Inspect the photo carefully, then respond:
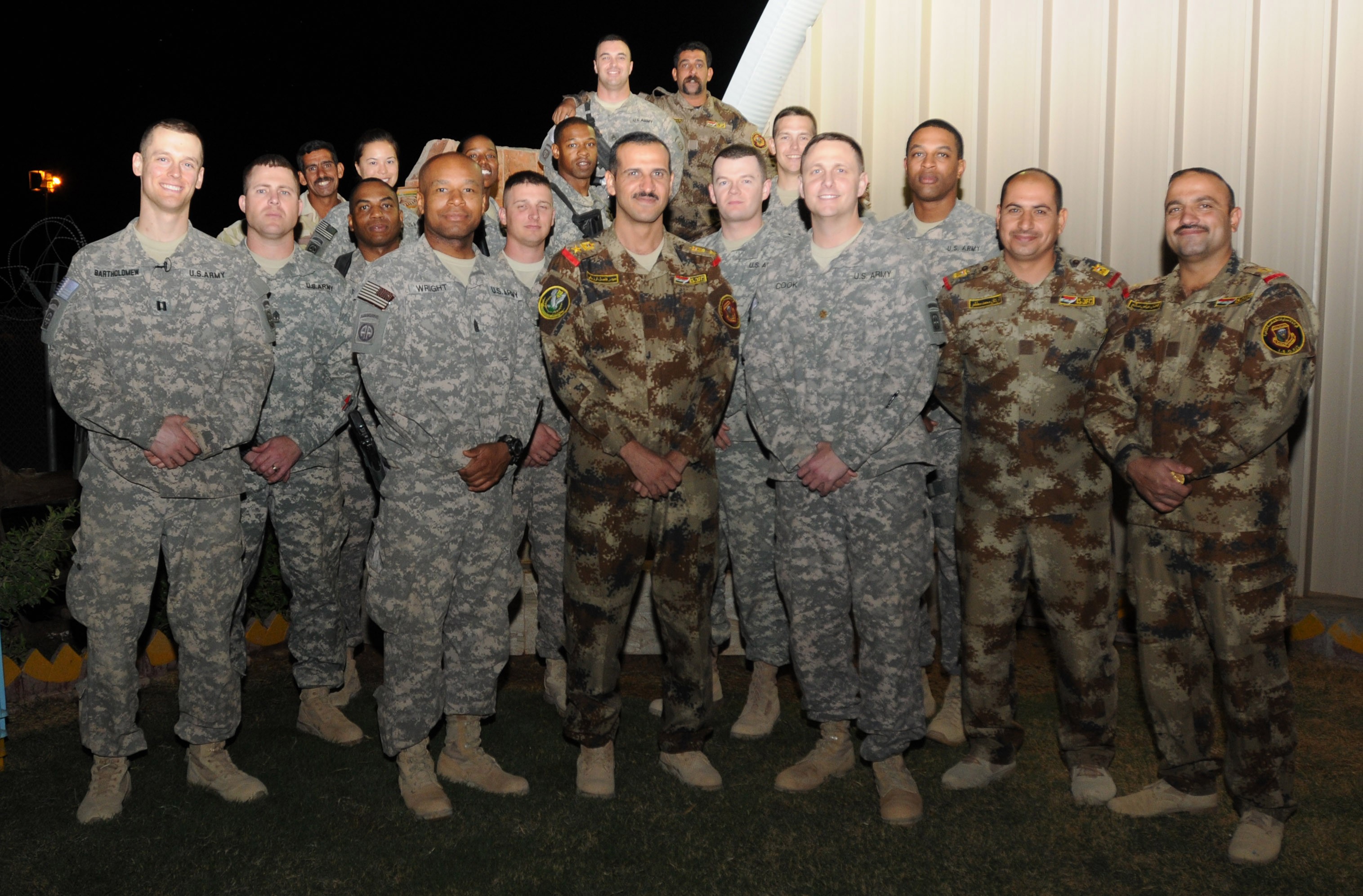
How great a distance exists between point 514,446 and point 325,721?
5.14 ft

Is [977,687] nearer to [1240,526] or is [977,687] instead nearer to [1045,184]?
[1240,526]

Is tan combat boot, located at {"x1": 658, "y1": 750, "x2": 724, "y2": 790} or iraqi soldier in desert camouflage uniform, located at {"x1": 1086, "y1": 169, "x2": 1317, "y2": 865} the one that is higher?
iraqi soldier in desert camouflage uniform, located at {"x1": 1086, "y1": 169, "x2": 1317, "y2": 865}

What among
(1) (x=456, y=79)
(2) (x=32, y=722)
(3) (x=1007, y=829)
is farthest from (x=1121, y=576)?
(1) (x=456, y=79)

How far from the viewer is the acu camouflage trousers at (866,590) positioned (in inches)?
139

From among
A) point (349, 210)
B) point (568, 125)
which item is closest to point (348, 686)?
point (349, 210)

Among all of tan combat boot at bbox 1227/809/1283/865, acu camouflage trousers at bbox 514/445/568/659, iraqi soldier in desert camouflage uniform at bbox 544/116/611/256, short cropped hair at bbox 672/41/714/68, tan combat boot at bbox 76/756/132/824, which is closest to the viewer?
tan combat boot at bbox 1227/809/1283/865

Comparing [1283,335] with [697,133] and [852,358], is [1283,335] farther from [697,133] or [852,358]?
[697,133]

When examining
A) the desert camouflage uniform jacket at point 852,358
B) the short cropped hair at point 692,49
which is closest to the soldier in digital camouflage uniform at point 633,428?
the desert camouflage uniform jacket at point 852,358

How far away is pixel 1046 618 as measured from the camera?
364 centimetres

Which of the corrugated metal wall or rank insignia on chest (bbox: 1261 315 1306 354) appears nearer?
rank insignia on chest (bbox: 1261 315 1306 354)

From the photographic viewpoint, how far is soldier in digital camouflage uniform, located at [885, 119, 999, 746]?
13.7 feet

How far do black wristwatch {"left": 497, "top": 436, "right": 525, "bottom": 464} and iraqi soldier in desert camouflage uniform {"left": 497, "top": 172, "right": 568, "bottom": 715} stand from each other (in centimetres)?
40

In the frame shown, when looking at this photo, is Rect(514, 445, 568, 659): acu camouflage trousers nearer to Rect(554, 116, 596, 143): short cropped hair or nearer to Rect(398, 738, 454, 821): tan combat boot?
Rect(398, 738, 454, 821): tan combat boot

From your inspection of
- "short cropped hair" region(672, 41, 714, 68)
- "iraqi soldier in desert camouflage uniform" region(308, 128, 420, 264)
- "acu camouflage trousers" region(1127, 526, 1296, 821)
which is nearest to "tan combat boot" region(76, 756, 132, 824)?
"iraqi soldier in desert camouflage uniform" region(308, 128, 420, 264)
